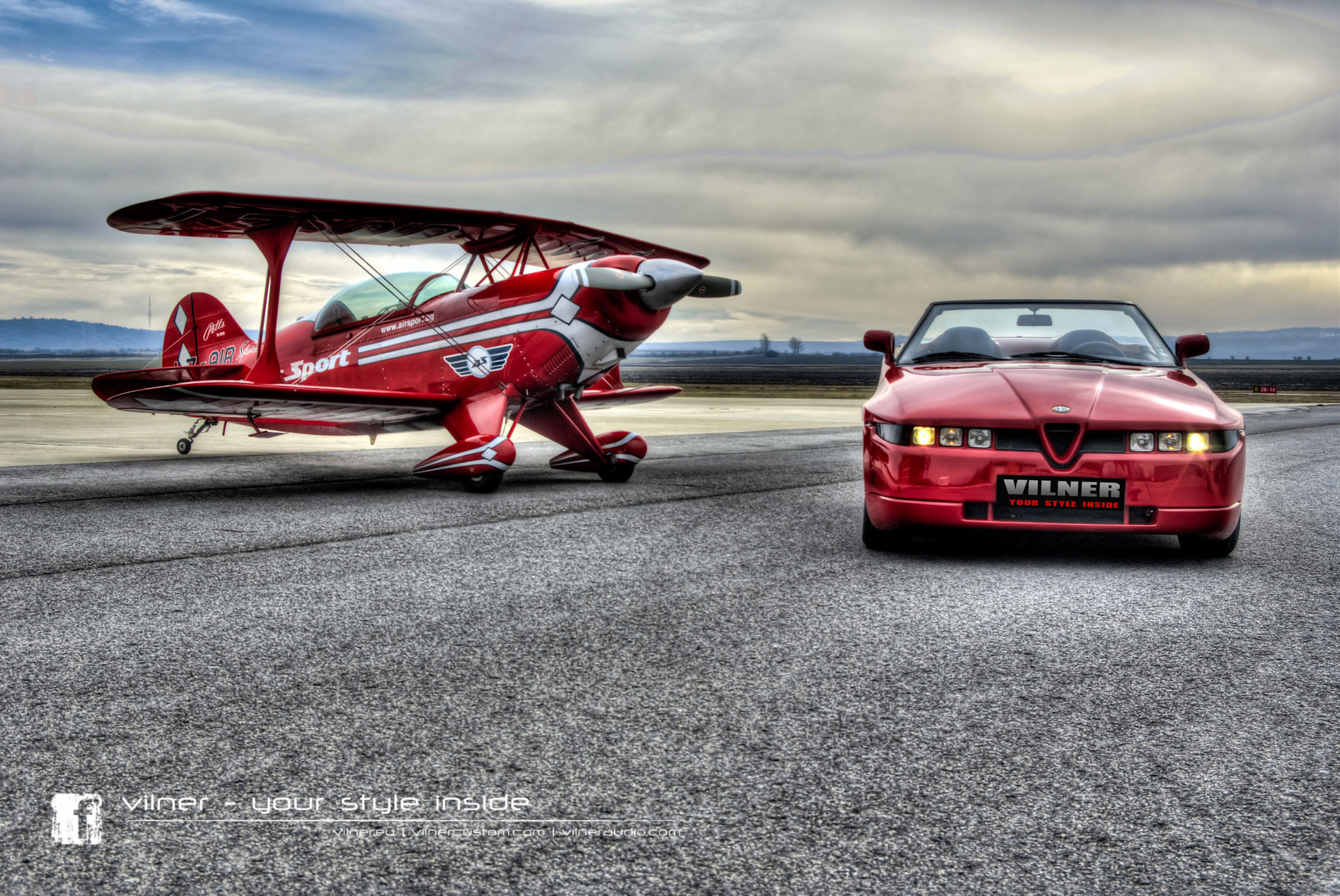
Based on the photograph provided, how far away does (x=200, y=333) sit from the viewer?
14328 millimetres

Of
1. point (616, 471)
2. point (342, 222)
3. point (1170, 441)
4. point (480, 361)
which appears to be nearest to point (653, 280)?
point (480, 361)

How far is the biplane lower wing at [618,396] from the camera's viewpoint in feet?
43.6

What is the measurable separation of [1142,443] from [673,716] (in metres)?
3.43

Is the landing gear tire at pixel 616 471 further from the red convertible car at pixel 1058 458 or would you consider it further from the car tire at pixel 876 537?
the red convertible car at pixel 1058 458

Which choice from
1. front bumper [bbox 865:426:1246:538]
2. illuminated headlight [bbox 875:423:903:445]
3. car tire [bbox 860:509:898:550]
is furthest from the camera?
car tire [bbox 860:509:898:550]

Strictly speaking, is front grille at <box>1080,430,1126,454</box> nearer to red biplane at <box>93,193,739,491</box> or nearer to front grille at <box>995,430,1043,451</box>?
front grille at <box>995,430,1043,451</box>

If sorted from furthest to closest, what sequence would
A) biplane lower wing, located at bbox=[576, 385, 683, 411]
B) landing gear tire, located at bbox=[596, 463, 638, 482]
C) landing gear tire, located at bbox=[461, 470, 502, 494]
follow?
biplane lower wing, located at bbox=[576, 385, 683, 411] → landing gear tire, located at bbox=[596, 463, 638, 482] → landing gear tire, located at bbox=[461, 470, 502, 494]

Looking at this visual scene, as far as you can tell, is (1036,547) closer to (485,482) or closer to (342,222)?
Answer: (485,482)

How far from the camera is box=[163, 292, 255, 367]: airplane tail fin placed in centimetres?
1406

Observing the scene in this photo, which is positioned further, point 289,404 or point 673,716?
point 289,404

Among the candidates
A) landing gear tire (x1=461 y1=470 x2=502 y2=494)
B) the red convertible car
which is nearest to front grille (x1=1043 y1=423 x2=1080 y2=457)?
the red convertible car

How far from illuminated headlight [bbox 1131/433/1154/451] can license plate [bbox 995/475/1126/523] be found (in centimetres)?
20

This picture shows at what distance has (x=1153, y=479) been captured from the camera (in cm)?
520

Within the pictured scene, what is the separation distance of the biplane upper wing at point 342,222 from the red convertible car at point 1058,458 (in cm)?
498
